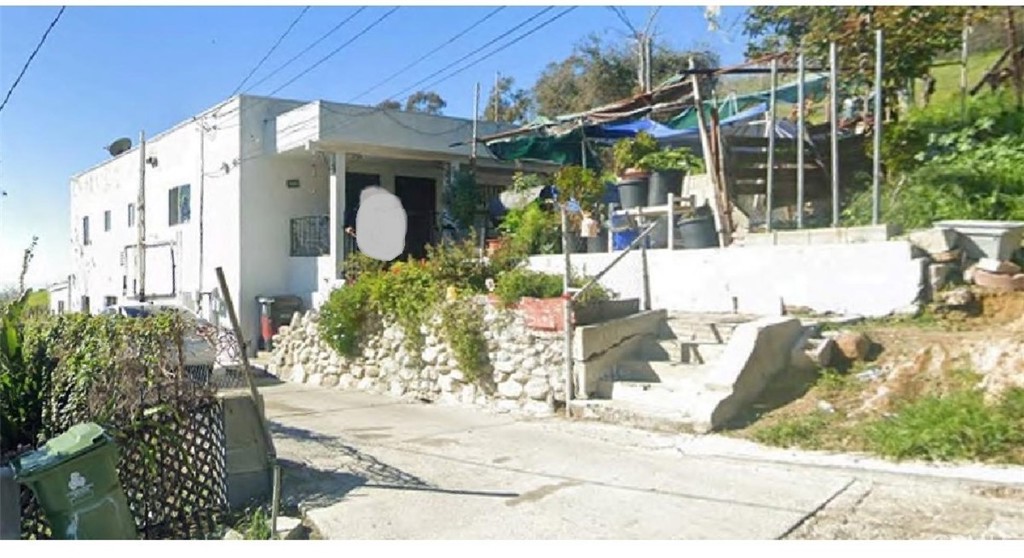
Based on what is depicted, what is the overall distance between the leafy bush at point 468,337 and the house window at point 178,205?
1014 centimetres

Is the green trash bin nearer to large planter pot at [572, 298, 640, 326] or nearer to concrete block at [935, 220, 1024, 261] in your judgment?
large planter pot at [572, 298, 640, 326]

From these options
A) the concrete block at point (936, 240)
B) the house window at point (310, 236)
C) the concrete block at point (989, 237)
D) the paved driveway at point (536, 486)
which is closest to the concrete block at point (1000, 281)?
the concrete block at point (989, 237)

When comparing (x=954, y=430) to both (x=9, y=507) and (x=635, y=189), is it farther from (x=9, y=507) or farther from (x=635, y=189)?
(x=9, y=507)

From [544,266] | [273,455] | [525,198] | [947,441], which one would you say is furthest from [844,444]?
[525,198]

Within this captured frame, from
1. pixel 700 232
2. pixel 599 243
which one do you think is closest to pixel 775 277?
pixel 700 232

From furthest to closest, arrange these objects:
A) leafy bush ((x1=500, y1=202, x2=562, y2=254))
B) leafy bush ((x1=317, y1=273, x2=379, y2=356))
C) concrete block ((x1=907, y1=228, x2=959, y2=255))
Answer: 1. leafy bush ((x1=500, y1=202, x2=562, y2=254))
2. leafy bush ((x1=317, y1=273, x2=379, y2=356))
3. concrete block ((x1=907, y1=228, x2=959, y2=255))

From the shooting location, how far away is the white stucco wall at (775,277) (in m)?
6.67

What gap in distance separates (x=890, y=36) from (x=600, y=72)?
12661 mm

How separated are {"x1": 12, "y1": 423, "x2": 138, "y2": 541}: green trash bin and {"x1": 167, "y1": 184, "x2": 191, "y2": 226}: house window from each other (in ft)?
42.9

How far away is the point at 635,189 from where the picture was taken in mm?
9766

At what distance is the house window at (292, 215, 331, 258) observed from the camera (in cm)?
1423

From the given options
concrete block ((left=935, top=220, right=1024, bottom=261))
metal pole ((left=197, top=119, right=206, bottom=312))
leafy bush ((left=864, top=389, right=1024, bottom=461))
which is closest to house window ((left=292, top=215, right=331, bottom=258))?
metal pole ((left=197, top=119, right=206, bottom=312))

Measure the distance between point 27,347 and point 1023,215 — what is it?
865 centimetres
